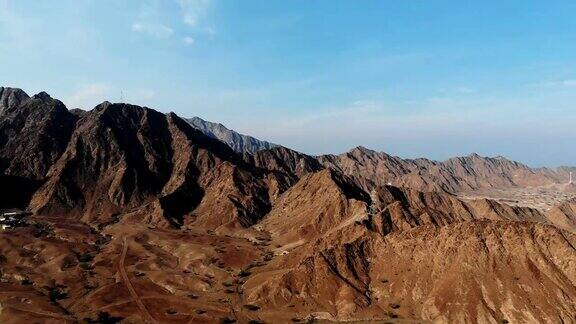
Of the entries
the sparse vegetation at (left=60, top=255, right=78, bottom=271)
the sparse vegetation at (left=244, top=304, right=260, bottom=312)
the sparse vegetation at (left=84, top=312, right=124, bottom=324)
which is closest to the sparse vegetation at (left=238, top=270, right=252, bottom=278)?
the sparse vegetation at (left=244, top=304, right=260, bottom=312)

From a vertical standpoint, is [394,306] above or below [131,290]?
below

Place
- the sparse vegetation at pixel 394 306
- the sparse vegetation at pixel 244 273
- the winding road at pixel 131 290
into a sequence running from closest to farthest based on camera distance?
the winding road at pixel 131 290 < the sparse vegetation at pixel 394 306 < the sparse vegetation at pixel 244 273

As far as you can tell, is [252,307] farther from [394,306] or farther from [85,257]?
[85,257]

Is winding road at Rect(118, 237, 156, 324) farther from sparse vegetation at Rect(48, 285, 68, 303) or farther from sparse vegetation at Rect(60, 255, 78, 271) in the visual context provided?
sparse vegetation at Rect(48, 285, 68, 303)

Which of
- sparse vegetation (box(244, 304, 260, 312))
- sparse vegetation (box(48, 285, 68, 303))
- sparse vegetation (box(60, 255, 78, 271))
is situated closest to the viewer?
sparse vegetation (box(244, 304, 260, 312))

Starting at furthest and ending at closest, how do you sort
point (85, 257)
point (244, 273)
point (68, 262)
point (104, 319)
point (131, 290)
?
point (85, 257) → point (68, 262) → point (244, 273) → point (131, 290) → point (104, 319)

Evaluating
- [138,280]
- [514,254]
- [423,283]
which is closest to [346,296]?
[423,283]

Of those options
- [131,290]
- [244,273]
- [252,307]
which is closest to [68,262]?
[131,290]

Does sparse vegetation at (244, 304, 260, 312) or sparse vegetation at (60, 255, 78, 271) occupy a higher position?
sparse vegetation at (60, 255, 78, 271)

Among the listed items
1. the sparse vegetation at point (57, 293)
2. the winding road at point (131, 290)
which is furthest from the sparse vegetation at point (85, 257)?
the sparse vegetation at point (57, 293)

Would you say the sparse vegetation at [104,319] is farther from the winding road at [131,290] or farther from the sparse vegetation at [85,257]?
the sparse vegetation at [85,257]

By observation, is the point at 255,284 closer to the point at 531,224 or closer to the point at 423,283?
the point at 423,283
